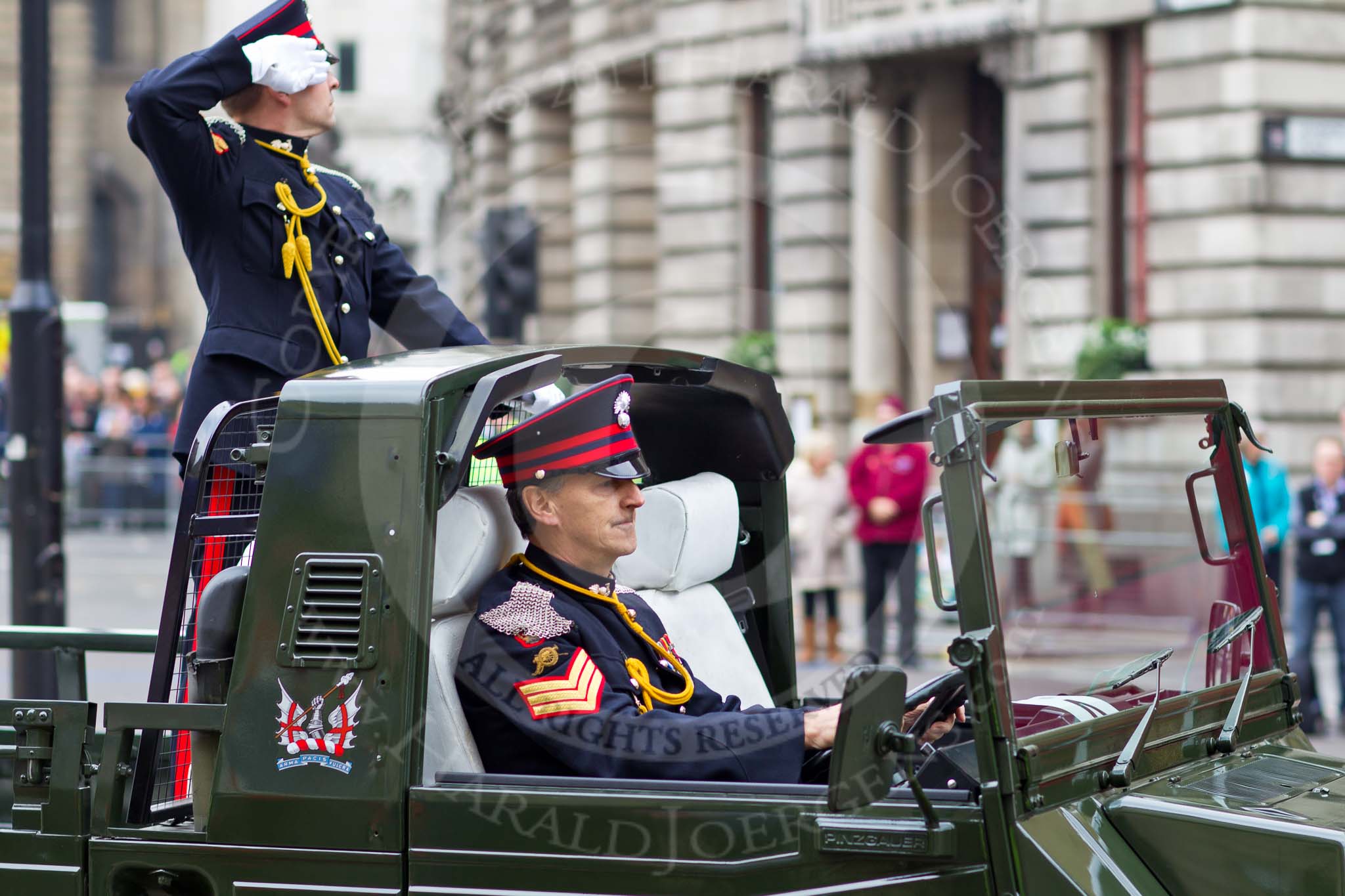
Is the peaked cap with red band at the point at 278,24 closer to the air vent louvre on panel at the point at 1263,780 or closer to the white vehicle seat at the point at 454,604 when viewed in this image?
the white vehicle seat at the point at 454,604

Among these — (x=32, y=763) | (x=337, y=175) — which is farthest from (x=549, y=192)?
(x=32, y=763)

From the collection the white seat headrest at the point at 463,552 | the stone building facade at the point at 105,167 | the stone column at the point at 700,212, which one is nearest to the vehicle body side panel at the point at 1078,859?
the white seat headrest at the point at 463,552

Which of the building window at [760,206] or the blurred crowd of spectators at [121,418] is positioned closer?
the building window at [760,206]

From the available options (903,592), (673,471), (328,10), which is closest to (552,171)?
(903,592)

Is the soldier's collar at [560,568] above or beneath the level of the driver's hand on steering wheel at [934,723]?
above

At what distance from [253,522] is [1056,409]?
5.36 feet

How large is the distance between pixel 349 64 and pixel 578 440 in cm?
5332

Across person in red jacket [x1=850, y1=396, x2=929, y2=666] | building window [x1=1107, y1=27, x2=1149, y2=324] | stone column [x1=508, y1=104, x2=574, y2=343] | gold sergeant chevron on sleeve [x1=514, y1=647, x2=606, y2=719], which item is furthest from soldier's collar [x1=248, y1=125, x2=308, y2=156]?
stone column [x1=508, y1=104, x2=574, y2=343]

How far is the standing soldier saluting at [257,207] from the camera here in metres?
4.19

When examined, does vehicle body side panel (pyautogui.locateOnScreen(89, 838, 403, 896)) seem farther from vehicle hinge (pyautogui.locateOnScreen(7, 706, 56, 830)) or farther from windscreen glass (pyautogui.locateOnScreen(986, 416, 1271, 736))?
windscreen glass (pyautogui.locateOnScreen(986, 416, 1271, 736))

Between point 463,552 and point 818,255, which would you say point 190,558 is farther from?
point 818,255

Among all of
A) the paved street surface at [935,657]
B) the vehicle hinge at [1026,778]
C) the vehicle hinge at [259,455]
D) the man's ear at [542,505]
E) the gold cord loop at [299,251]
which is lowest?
the paved street surface at [935,657]

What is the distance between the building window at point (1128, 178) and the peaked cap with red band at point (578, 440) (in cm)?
1344

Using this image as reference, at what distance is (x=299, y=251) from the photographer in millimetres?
4539
